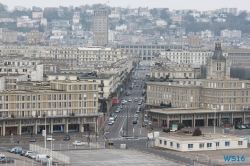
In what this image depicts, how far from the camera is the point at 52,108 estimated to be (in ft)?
330

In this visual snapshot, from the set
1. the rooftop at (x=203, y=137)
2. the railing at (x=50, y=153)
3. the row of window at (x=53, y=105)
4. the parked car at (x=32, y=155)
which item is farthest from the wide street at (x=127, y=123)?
the parked car at (x=32, y=155)

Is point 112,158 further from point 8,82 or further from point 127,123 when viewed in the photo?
point 8,82

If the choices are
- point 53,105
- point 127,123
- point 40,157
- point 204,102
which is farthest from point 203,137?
point 204,102

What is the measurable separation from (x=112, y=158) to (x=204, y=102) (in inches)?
1412

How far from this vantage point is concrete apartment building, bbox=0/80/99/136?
98.2m

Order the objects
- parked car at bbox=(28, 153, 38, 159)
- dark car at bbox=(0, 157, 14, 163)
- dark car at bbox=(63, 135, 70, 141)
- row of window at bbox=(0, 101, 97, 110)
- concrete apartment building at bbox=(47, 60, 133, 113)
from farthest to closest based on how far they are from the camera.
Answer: concrete apartment building at bbox=(47, 60, 133, 113), row of window at bbox=(0, 101, 97, 110), dark car at bbox=(63, 135, 70, 141), parked car at bbox=(28, 153, 38, 159), dark car at bbox=(0, 157, 14, 163)

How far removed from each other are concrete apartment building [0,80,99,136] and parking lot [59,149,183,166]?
14.9m

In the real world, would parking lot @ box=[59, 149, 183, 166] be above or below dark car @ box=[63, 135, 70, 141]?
above

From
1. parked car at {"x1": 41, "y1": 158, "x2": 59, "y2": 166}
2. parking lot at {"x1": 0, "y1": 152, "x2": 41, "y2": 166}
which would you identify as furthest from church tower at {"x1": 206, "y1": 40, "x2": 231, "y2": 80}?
parked car at {"x1": 41, "y1": 158, "x2": 59, "y2": 166}

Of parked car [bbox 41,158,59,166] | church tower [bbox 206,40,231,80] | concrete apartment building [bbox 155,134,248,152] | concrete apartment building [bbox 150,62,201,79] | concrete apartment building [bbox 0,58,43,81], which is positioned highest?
church tower [bbox 206,40,231,80]

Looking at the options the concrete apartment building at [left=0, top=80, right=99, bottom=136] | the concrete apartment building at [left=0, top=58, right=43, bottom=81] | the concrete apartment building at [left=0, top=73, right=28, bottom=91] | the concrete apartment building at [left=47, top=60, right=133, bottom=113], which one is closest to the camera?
the concrete apartment building at [left=0, top=80, right=99, bottom=136]

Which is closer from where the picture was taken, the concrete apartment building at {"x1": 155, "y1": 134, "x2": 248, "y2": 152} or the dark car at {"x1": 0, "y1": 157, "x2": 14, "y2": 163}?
the dark car at {"x1": 0, "y1": 157, "x2": 14, "y2": 163}

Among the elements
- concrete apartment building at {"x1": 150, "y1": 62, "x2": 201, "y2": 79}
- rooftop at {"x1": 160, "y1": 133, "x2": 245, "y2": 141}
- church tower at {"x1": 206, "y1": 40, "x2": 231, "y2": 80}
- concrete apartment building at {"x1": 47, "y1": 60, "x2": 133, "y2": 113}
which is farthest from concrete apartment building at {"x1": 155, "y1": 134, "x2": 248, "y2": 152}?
concrete apartment building at {"x1": 150, "y1": 62, "x2": 201, "y2": 79}

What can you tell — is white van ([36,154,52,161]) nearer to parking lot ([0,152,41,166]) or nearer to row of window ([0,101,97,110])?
parking lot ([0,152,41,166])
